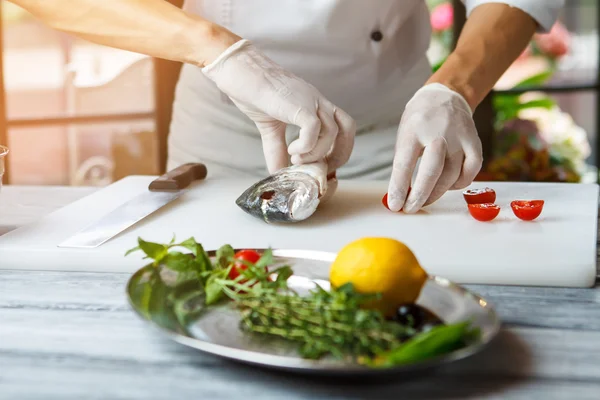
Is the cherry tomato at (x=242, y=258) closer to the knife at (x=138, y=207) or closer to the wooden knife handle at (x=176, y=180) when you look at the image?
the knife at (x=138, y=207)

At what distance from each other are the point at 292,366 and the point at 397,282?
181mm

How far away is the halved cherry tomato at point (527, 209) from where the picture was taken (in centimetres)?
136

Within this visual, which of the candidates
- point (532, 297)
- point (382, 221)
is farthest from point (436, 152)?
point (532, 297)

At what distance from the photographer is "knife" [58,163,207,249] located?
1.30 meters

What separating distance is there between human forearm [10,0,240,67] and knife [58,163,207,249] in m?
0.25

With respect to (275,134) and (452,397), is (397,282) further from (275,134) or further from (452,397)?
(275,134)

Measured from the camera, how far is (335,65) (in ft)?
6.08

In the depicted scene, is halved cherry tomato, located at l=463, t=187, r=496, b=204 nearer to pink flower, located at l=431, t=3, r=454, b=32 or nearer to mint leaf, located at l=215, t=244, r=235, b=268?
mint leaf, located at l=215, t=244, r=235, b=268

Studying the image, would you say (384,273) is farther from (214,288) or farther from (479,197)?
(479,197)

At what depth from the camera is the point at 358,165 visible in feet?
6.21

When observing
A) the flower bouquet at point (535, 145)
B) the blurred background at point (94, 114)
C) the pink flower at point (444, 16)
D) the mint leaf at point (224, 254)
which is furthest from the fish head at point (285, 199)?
the pink flower at point (444, 16)

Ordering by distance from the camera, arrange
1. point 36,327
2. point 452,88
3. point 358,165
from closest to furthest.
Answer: point 36,327 < point 452,88 < point 358,165

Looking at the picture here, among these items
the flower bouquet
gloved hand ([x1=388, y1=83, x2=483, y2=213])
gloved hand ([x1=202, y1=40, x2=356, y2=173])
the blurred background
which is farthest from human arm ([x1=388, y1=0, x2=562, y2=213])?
the blurred background

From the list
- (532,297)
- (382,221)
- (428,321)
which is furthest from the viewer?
(382,221)
